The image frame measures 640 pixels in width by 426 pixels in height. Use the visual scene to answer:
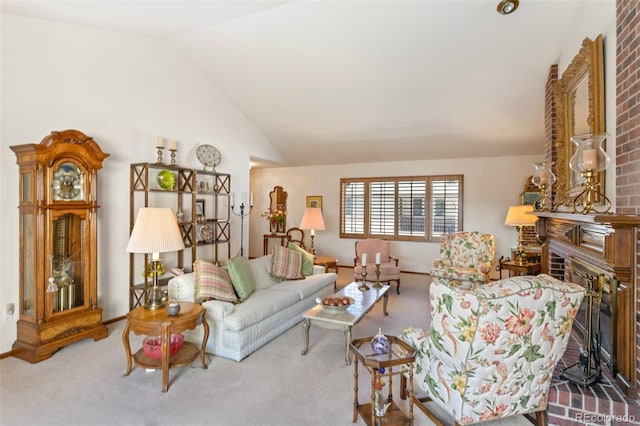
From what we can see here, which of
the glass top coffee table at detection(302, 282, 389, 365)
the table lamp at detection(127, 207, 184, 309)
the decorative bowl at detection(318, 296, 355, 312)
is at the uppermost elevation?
the table lamp at detection(127, 207, 184, 309)

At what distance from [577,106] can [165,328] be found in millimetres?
4134

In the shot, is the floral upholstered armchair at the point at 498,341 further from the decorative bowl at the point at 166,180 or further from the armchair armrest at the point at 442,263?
the decorative bowl at the point at 166,180

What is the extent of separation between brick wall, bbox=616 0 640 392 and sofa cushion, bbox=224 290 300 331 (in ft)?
9.10

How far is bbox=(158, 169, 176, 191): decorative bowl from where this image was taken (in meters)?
4.45

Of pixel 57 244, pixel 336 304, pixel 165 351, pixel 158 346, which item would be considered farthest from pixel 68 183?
pixel 336 304

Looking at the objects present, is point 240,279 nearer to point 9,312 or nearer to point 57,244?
point 57,244

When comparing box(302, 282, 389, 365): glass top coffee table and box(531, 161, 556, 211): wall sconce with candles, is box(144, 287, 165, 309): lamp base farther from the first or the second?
box(531, 161, 556, 211): wall sconce with candles

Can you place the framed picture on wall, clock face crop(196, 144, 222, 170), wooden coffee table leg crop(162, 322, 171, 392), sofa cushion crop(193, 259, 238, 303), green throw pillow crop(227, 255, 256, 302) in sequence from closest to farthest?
1. wooden coffee table leg crop(162, 322, 171, 392)
2. sofa cushion crop(193, 259, 238, 303)
3. green throw pillow crop(227, 255, 256, 302)
4. clock face crop(196, 144, 222, 170)
5. the framed picture on wall

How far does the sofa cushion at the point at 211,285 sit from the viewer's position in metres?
3.26

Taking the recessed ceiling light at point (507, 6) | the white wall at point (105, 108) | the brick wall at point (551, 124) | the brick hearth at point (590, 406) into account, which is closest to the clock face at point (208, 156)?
the white wall at point (105, 108)

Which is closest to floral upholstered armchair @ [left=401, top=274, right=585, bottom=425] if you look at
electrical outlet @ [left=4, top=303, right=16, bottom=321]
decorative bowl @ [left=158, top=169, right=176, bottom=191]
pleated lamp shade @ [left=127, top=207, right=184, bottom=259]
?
pleated lamp shade @ [left=127, top=207, right=184, bottom=259]

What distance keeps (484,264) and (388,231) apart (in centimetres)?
235

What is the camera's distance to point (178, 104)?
15.8ft

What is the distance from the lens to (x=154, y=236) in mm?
2854
